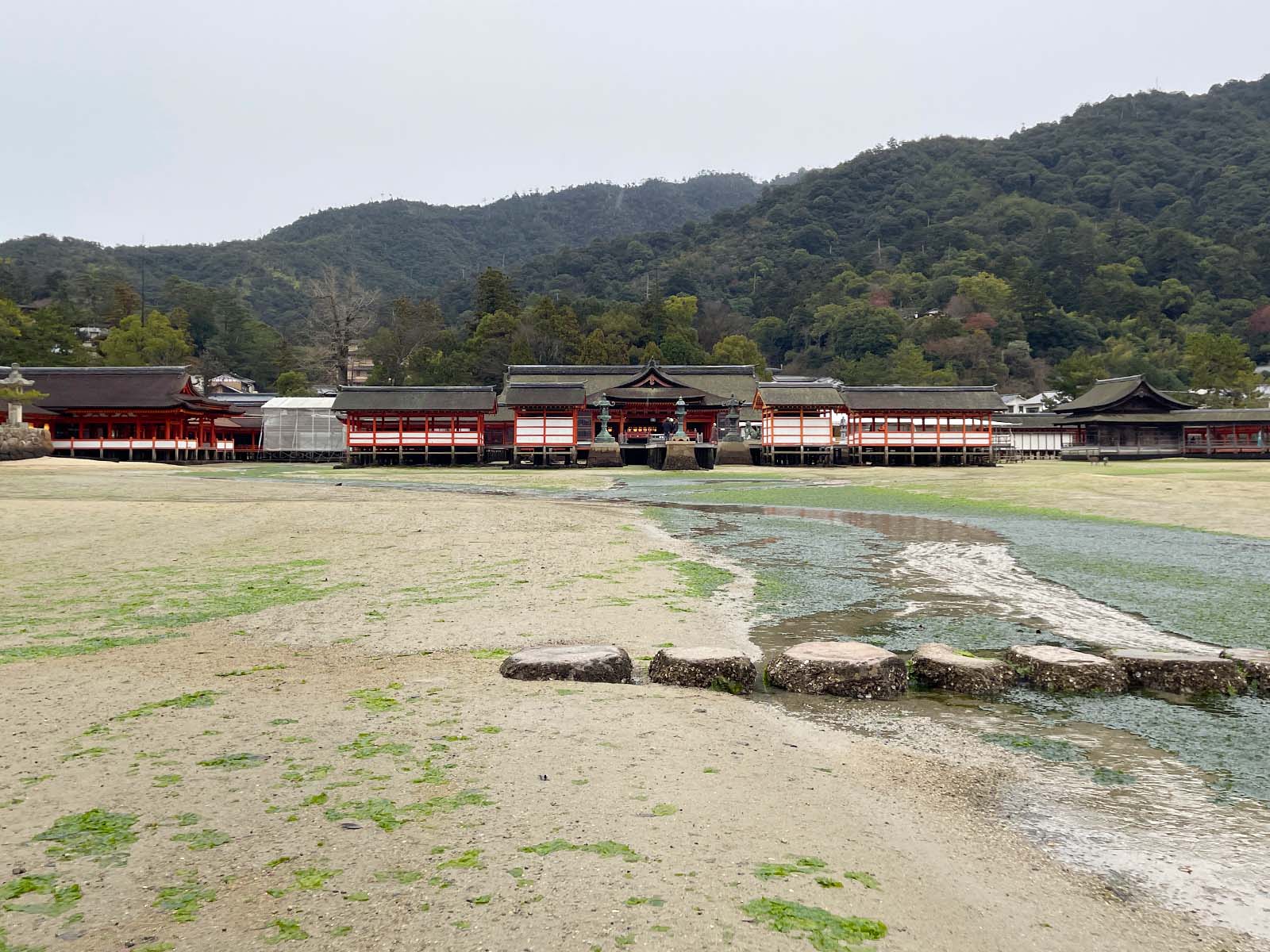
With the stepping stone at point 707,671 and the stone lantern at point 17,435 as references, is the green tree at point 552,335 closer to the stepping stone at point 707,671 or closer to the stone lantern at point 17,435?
the stone lantern at point 17,435

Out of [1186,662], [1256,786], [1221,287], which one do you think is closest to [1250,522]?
[1186,662]

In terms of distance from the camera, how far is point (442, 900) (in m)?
3.23

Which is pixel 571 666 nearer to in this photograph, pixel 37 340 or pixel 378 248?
pixel 37 340

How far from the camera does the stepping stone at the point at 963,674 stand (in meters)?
6.57

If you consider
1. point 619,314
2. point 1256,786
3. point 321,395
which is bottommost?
point 1256,786

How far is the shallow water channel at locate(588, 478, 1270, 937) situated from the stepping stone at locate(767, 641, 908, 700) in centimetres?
13

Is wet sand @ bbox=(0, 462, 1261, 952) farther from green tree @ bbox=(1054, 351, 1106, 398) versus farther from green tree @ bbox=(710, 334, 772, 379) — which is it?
green tree @ bbox=(1054, 351, 1106, 398)

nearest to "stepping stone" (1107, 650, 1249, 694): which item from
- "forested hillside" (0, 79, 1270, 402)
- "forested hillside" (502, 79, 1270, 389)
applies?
"forested hillside" (0, 79, 1270, 402)

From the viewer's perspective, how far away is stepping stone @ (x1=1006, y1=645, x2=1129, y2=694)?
660 centimetres

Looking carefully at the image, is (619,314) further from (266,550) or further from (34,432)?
(266,550)

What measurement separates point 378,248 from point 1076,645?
139 m

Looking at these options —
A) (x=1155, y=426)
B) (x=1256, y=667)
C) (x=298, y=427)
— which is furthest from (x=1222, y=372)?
(x=1256, y=667)

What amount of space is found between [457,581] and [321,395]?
62984 millimetres

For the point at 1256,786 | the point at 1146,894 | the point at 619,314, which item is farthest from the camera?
the point at 619,314
